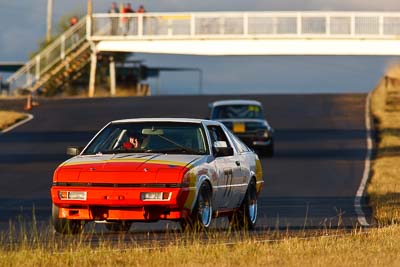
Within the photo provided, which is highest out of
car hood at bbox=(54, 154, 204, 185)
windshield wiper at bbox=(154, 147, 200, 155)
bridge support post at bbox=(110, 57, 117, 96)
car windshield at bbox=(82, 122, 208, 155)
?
car windshield at bbox=(82, 122, 208, 155)

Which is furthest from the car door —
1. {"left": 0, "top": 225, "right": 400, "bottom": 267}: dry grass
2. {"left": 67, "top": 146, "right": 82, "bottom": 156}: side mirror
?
{"left": 0, "top": 225, "right": 400, "bottom": 267}: dry grass

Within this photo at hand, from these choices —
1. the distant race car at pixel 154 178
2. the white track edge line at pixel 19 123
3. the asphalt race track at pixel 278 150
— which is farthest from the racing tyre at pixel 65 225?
the white track edge line at pixel 19 123

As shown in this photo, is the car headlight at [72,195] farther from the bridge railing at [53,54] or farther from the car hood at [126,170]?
the bridge railing at [53,54]

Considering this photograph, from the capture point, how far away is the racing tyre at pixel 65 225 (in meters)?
15.0

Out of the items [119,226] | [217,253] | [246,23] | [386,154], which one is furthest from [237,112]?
[246,23]

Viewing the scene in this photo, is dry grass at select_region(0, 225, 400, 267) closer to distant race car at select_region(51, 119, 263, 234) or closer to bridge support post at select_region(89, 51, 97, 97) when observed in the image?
distant race car at select_region(51, 119, 263, 234)

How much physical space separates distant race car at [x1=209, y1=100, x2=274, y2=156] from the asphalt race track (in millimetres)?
604

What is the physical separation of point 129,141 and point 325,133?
82.9 ft

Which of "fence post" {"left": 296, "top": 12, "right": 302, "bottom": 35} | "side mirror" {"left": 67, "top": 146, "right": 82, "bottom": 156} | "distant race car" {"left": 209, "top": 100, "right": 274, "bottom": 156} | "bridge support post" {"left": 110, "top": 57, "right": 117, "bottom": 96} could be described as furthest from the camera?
"bridge support post" {"left": 110, "top": 57, "right": 117, "bottom": 96}

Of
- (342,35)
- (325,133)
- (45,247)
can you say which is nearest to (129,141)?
(45,247)

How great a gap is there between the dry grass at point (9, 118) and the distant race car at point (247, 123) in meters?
9.09

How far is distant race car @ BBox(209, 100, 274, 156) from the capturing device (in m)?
33.2

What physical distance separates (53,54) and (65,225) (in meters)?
51.3

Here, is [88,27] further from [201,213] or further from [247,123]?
[201,213]
